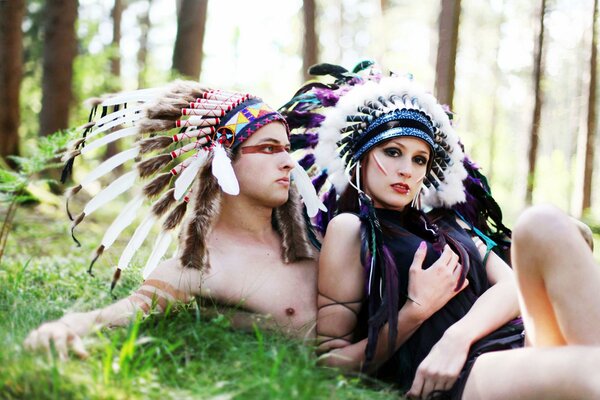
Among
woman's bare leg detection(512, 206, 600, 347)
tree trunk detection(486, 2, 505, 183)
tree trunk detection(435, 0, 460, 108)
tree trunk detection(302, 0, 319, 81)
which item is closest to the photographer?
woman's bare leg detection(512, 206, 600, 347)

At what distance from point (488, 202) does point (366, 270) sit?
120cm

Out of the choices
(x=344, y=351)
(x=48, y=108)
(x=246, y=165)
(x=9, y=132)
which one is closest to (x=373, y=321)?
(x=344, y=351)

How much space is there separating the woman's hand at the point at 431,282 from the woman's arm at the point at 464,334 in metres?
0.13

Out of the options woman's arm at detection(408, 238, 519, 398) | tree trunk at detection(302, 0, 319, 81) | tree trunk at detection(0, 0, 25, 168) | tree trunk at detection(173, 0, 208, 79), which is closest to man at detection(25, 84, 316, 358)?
woman's arm at detection(408, 238, 519, 398)

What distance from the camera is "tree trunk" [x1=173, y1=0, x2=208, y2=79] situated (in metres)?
8.98

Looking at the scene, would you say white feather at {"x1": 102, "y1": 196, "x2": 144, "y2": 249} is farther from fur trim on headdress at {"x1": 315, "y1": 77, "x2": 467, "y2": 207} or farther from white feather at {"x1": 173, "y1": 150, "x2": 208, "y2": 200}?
fur trim on headdress at {"x1": 315, "y1": 77, "x2": 467, "y2": 207}

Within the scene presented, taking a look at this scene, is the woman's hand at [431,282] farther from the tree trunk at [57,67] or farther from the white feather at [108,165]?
the tree trunk at [57,67]

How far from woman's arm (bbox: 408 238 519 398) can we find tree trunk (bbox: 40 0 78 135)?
7.46 metres

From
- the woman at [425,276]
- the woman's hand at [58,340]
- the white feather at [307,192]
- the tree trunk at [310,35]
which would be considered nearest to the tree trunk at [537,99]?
the tree trunk at [310,35]

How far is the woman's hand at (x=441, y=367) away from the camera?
259cm

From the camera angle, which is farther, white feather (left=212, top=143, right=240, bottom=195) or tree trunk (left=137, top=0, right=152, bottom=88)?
tree trunk (left=137, top=0, right=152, bottom=88)

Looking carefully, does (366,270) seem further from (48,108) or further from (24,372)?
(48,108)

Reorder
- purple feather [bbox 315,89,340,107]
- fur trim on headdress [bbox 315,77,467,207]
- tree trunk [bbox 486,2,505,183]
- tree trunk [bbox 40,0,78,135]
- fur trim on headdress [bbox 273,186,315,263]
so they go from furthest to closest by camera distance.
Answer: tree trunk [bbox 486,2,505,183]
tree trunk [bbox 40,0,78,135]
purple feather [bbox 315,89,340,107]
fur trim on headdress [bbox 315,77,467,207]
fur trim on headdress [bbox 273,186,315,263]

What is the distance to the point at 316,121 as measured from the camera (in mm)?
3598
